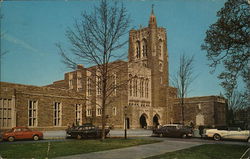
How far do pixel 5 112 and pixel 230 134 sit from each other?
85.9 feet

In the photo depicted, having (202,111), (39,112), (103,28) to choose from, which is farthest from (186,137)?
(202,111)

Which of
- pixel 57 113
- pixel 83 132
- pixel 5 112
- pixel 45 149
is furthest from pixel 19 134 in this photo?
pixel 57 113

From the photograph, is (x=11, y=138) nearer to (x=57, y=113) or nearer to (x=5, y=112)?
(x=5, y=112)

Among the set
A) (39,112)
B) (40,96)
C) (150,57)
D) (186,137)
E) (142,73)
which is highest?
(150,57)

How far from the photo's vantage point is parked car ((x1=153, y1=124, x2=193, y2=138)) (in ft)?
85.3

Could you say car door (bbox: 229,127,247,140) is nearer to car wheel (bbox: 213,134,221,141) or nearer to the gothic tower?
car wheel (bbox: 213,134,221,141)

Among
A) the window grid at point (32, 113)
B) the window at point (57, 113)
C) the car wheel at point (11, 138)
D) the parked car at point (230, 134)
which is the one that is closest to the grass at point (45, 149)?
the car wheel at point (11, 138)

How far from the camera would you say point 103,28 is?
2020 cm

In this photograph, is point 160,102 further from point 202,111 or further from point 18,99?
point 18,99

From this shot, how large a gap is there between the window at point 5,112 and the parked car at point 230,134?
23.6 meters

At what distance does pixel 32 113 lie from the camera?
116ft

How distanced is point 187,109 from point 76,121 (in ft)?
78.3

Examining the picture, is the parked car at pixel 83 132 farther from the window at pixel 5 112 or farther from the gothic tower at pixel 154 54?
the gothic tower at pixel 154 54

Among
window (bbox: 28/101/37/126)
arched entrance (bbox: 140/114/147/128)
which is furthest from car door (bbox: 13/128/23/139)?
arched entrance (bbox: 140/114/147/128)
